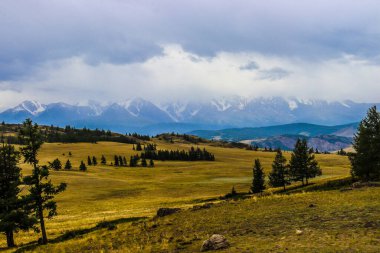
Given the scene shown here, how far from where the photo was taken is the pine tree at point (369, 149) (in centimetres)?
6294

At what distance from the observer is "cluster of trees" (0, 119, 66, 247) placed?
35906mm

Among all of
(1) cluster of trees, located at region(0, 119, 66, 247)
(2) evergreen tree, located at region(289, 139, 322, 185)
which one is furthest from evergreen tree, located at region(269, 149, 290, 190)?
(1) cluster of trees, located at region(0, 119, 66, 247)

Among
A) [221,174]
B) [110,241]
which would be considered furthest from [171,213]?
[221,174]

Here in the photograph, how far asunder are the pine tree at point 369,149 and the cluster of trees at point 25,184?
165 ft

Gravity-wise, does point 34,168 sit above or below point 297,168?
above

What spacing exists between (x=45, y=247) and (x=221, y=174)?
5645 inches

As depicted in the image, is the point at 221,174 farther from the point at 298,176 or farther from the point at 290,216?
the point at 290,216

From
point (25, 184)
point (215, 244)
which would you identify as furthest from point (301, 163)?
point (215, 244)

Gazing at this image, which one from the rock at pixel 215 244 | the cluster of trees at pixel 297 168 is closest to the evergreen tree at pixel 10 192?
the rock at pixel 215 244

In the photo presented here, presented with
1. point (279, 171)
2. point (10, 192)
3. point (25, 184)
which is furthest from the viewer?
point (279, 171)

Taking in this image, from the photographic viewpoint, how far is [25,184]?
3522cm

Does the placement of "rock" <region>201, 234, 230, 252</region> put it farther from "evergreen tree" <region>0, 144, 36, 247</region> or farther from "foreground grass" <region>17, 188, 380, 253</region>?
"evergreen tree" <region>0, 144, 36, 247</region>

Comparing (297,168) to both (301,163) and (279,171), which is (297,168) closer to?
(301,163)

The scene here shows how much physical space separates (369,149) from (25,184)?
53.9 meters
